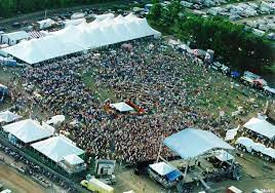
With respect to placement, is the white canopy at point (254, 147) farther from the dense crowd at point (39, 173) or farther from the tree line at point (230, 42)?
the tree line at point (230, 42)

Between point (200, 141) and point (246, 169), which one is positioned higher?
point (200, 141)

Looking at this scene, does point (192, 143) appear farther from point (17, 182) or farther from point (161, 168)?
point (17, 182)

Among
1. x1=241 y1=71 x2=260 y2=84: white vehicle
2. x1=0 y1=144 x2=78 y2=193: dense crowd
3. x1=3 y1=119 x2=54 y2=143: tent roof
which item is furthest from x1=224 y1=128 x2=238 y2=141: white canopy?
x1=0 y1=144 x2=78 y2=193: dense crowd

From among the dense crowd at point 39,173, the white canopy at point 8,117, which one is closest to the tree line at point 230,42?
the white canopy at point 8,117

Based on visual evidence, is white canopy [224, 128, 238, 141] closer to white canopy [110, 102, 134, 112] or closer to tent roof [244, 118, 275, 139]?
tent roof [244, 118, 275, 139]

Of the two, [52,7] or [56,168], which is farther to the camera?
[52,7]

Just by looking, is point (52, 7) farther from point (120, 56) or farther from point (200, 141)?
point (200, 141)

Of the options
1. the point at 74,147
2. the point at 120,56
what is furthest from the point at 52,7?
the point at 74,147

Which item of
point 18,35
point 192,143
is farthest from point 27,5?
point 192,143
